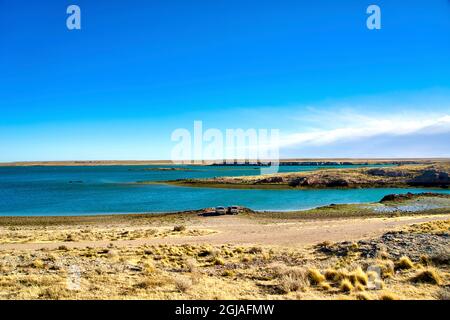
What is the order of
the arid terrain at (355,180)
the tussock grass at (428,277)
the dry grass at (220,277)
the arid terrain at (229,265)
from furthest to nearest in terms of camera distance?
the arid terrain at (355,180) < the tussock grass at (428,277) < the arid terrain at (229,265) < the dry grass at (220,277)

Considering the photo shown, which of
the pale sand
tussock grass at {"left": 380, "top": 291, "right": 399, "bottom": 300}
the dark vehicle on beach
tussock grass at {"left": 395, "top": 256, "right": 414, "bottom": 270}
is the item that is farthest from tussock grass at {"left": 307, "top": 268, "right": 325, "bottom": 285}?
the dark vehicle on beach

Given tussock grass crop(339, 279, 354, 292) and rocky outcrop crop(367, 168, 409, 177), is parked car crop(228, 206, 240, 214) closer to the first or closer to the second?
tussock grass crop(339, 279, 354, 292)

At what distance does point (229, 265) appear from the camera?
15.2 m

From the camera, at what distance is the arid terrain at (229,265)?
1044cm

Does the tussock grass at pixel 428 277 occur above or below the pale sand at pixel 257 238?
above

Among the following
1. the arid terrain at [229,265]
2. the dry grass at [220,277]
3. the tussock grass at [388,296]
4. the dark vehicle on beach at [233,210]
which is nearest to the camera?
the tussock grass at [388,296]

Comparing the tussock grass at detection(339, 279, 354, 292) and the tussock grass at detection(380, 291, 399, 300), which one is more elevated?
the tussock grass at detection(380, 291, 399, 300)

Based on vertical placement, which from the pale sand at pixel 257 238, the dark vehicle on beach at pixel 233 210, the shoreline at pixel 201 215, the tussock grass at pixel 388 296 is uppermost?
the tussock grass at pixel 388 296

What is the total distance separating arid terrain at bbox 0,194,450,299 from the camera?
10438 millimetres

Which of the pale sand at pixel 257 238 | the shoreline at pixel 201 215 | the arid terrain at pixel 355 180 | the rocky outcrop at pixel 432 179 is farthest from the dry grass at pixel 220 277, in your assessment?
the rocky outcrop at pixel 432 179

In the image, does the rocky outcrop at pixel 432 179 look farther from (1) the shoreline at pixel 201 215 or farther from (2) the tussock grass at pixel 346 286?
(2) the tussock grass at pixel 346 286
